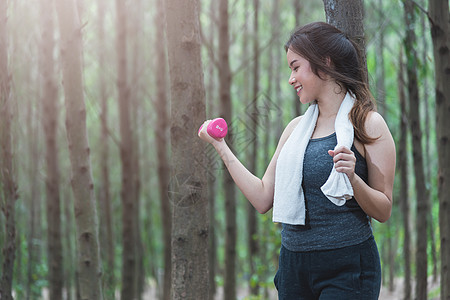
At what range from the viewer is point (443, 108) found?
3.76 metres

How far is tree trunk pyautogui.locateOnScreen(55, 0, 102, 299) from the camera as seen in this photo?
4059 millimetres

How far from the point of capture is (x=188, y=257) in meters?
2.93

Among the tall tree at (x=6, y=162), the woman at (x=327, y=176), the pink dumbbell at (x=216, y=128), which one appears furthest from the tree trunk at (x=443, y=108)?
the tall tree at (x=6, y=162)

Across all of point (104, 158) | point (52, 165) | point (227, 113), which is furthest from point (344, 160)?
point (104, 158)

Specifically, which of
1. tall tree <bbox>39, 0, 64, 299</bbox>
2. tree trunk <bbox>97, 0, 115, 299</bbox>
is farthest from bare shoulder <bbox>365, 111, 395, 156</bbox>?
tree trunk <bbox>97, 0, 115, 299</bbox>

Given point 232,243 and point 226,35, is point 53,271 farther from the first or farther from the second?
point 226,35

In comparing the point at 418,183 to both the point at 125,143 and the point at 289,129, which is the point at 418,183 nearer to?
the point at 289,129

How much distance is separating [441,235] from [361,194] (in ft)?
6.98

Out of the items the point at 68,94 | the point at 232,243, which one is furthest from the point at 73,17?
the point at 232,243

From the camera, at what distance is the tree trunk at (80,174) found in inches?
160

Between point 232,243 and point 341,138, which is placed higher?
point 341,138

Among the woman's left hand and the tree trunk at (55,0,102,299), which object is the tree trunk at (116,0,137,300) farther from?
the woman's left hand

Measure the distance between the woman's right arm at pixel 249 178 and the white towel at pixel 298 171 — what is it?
111 millimetres

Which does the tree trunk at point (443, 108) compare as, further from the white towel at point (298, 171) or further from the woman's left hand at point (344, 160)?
the woman's left hand at point (344, 160)
